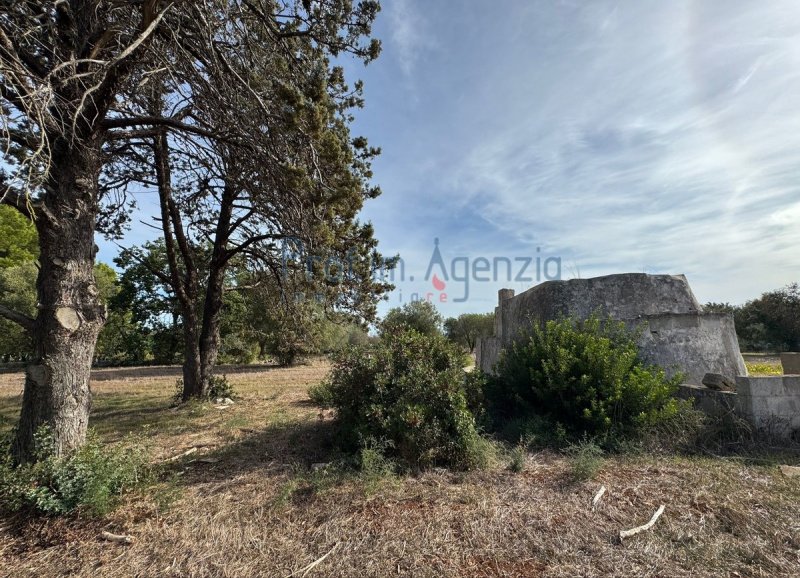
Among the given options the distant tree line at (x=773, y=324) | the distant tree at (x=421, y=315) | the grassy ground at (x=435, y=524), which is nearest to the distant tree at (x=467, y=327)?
the distant tree at (x=421, y=315)

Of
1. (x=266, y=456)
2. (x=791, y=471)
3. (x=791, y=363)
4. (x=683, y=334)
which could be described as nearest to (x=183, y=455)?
(x=266, y=456)

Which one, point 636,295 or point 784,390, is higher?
point 636,295

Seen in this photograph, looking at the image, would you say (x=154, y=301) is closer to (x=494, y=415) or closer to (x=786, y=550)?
(x=494, y=415)

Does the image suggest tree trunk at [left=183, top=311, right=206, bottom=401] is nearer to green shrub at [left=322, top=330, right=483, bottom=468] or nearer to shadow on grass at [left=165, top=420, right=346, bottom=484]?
shadow on grass at [left=165, top=420, right=346, bottom=484]

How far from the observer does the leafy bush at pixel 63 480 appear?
313cm

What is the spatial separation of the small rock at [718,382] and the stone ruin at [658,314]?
1.22 ft

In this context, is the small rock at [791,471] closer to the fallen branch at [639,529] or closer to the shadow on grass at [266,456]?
the fallen branch at [639,529]

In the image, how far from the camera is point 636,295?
677 centimetres

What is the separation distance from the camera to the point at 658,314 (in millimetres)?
6328

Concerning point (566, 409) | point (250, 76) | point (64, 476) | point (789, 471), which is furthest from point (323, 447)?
point (789, 471)

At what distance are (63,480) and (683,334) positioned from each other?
8113 mm

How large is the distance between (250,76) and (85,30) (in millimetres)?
1654

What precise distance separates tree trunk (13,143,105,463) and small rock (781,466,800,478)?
7215 millimetres

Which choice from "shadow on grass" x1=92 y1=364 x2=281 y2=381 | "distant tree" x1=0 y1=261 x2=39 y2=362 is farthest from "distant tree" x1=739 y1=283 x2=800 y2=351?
"distant tree" x1=0 y1=261 x2=39 y2=362
